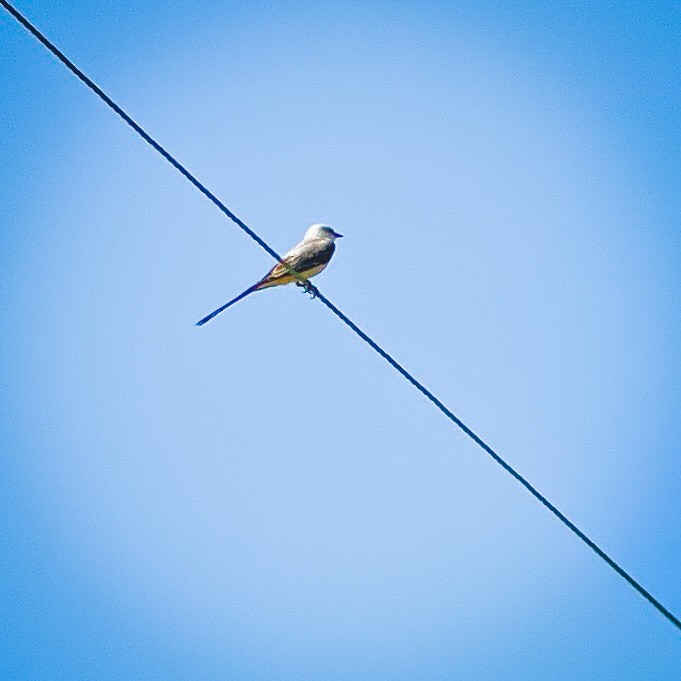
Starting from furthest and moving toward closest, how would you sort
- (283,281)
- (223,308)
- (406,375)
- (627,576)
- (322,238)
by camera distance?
(322,238) < (283,281) < (223,308) < (406,375) < (627,576)

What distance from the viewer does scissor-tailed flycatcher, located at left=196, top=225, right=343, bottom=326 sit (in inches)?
275

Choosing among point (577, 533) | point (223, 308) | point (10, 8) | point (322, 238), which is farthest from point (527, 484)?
point (322, 238)

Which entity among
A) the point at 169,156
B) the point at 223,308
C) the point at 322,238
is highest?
the point at 322,238

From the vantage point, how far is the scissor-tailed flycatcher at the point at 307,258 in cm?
698

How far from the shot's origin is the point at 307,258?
8078 millimetres

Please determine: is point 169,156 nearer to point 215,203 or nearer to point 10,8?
point 215,203

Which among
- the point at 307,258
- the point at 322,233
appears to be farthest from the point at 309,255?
the point at 322,233

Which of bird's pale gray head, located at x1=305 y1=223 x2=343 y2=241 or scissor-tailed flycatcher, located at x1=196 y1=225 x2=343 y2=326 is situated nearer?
scissor-tailed flycatcher, located at x1=196 y1=225 x2=343 y2=326

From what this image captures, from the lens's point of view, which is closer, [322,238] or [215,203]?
[215,203]

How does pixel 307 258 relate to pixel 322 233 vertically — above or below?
below

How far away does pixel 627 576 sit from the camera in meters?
2.87

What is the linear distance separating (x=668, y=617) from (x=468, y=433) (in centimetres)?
101

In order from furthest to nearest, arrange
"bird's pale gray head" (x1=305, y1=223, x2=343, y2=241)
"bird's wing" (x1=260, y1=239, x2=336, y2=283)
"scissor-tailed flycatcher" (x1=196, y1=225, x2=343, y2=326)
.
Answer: "bird's pale gray head" (x1=305, y1=223, x2=343, y2=241), "bird's wing" (x1=260, y1=239, x2=336, y2=283), "scissor-tailed flycatcher" (x1=196, y1=225, x2=343, y2=326)

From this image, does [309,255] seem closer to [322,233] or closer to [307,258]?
[307,258]
